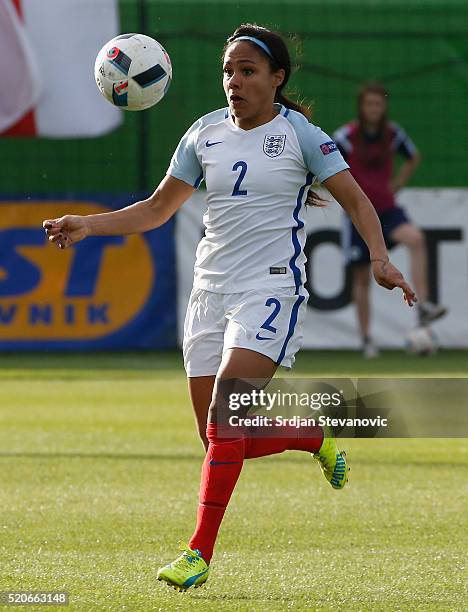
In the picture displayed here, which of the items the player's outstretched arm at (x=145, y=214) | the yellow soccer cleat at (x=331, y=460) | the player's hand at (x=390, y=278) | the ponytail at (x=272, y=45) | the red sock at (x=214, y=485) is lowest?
the yellow soccer cleat at (x=331, y=460)

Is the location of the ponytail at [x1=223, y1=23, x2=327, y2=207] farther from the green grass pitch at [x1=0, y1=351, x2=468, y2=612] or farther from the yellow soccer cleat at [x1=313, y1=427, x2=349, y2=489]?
the green grass pitch at [x1=0, y1=351, x2=468, y2=612]

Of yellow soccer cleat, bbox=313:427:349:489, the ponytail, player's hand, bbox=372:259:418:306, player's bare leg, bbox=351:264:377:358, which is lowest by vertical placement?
player's bare leg, bbox=351:264:377:358

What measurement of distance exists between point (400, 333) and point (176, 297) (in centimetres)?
249

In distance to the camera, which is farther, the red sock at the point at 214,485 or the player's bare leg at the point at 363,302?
the player's bare leg at the point at 363,302

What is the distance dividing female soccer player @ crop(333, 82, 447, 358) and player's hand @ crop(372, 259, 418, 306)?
10010mm

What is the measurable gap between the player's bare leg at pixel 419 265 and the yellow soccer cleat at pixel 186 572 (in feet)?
34.3

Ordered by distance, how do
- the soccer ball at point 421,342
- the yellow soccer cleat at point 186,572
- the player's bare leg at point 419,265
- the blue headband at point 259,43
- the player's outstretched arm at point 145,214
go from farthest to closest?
1. the soccer ball at point 421,342
2. the player's bare leg at point 419,265
3. the player's outstretched arm at point 145,214
4. the blue headband at point 259,43
5. the yellow soccer cleat at point 186,572

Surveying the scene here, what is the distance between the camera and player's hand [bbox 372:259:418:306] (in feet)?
17.4

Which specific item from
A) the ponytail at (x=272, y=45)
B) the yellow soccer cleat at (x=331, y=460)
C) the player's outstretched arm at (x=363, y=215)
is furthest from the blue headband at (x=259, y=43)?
the yellow soccer cleat at (x=331, y=460)

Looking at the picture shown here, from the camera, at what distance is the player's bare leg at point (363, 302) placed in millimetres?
15430

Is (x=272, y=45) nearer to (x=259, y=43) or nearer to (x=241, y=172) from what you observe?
(x=259, y=43)

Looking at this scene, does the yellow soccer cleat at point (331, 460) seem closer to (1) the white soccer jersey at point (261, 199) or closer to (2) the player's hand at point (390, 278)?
(1) the white soccer jersey at point (261, 199)

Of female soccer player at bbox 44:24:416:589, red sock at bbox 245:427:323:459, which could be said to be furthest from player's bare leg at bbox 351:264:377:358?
female soccer player at bbox 44:24:416:589

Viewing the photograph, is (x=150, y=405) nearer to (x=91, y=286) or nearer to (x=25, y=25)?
(x=91, y=286)
